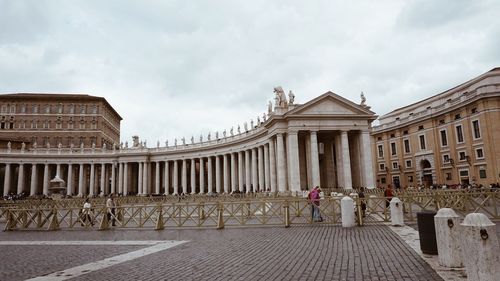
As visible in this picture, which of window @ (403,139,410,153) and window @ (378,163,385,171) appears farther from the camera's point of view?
window @ (378,163,385,171)

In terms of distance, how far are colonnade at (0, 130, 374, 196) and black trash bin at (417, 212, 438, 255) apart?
32.7 meters

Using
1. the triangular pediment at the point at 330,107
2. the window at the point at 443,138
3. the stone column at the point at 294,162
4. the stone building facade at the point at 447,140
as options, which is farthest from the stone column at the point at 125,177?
the window at the point at 443,138

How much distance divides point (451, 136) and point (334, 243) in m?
47.3

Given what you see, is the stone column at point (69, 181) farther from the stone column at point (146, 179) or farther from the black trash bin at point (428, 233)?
the black trash bin at point (428, 233)

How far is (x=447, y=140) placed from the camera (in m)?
51.6

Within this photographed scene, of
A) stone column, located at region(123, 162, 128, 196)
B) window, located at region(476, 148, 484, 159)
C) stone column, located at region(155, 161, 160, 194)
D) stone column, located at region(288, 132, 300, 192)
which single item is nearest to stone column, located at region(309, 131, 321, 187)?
stone column, located at region(288, 132, 300, 192)

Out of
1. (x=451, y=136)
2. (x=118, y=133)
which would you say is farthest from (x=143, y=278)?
(x=118, y=133)

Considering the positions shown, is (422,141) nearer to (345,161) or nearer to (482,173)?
(482,173)

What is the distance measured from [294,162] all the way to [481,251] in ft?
121

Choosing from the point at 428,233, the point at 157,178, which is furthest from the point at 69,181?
the point at 428,233

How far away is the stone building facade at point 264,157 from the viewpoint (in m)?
43.8

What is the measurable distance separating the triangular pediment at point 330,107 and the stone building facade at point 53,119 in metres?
66.1

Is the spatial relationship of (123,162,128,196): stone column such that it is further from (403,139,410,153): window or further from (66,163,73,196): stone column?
(403,139,410,153): window

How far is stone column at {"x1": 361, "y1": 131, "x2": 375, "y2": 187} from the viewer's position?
45000 millimetres
